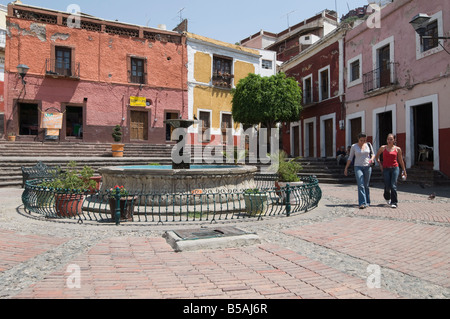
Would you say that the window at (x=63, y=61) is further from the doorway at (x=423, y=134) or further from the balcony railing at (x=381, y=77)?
the doorway at (x=423, y=134)

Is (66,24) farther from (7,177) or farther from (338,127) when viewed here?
(338,127)

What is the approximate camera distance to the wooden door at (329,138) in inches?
792

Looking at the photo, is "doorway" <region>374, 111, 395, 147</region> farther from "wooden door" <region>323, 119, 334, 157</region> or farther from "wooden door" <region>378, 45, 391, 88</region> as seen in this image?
"wooden door" <region>323, 119, 334, 157</region>

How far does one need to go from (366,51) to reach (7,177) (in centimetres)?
1720

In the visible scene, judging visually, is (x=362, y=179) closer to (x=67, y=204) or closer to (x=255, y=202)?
(x=255, y=202)

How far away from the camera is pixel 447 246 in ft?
13.9

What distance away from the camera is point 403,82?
14328 millimetres

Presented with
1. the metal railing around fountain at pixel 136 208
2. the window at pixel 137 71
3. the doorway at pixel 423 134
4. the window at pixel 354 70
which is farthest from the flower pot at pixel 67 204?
the window at pixel 137 71

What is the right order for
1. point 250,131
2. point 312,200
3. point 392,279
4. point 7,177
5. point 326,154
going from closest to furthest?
point 392,279, point 312,200, point 7,177, point 326,154, point 250,131

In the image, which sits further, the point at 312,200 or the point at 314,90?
the point at 314,90

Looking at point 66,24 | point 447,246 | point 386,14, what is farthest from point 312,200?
point 66,24

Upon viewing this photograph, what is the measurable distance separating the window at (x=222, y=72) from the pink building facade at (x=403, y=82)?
923cm

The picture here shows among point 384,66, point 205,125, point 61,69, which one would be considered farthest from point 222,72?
point 384,66

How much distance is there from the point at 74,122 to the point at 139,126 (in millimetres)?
4173
